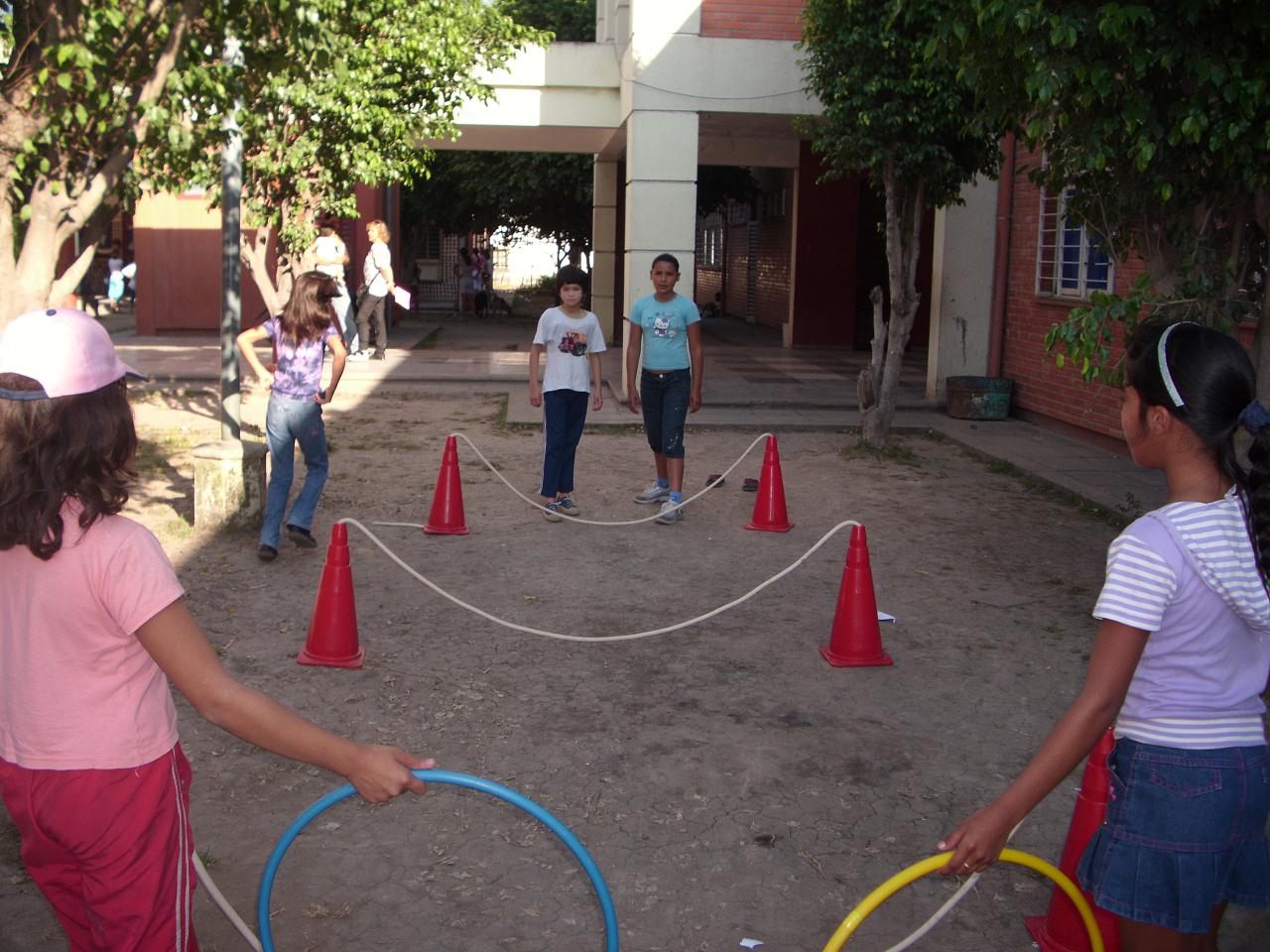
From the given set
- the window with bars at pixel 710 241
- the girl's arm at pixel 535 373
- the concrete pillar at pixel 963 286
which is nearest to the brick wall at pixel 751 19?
the concrete pillar at pixel 963 286

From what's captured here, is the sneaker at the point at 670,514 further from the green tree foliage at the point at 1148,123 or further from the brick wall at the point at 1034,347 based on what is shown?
the brick wall at the point at 1034,347

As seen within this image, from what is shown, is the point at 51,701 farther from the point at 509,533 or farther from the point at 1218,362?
the point at 509,533

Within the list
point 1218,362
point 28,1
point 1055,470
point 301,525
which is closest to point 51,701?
point 1218,362

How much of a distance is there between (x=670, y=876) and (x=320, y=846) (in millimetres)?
1167

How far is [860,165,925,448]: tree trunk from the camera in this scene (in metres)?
11.8

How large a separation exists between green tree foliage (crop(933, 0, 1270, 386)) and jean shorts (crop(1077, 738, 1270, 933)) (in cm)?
363

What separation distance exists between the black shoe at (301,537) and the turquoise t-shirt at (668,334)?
2691 mm

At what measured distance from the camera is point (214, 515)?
8.44 m

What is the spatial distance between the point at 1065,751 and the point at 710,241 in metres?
40.8

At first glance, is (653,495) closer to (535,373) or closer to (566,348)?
(535,373)

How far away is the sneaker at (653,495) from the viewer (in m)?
9.69

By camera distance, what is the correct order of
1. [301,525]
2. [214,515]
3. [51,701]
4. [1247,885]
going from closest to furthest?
[51,701] → [1247,885] → [301,525] → [214,515]

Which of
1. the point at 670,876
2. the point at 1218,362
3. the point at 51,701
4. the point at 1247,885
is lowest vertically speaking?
the point at 670,876

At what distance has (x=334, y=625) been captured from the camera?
5973 millimetres
